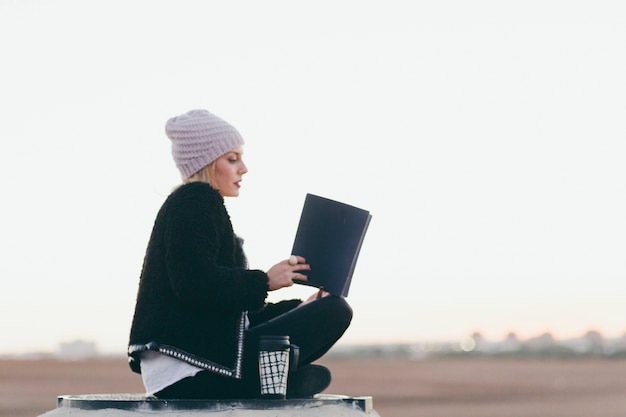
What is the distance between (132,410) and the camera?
152 inches

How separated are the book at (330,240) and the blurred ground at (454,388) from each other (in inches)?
585

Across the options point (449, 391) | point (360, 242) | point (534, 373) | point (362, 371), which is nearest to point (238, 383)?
point (360, 242)

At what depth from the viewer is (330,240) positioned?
407 centimetres

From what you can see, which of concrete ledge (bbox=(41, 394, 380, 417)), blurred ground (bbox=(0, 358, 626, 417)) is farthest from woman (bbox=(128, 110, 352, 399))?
blurred ground (bbox=(0, 358, 626, 417))

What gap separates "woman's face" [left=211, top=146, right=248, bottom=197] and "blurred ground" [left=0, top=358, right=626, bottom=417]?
48.6ft

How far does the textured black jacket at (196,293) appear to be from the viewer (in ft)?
12.7

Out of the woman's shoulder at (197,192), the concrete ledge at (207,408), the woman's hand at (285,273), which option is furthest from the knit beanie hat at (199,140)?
the concrete ledge at (207,408)

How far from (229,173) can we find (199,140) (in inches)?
7.1

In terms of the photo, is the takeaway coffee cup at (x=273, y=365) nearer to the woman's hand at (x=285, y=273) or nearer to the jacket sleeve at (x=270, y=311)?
the woman's hand at (x=285, y=273)

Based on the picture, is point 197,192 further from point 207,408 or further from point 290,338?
point 207,408

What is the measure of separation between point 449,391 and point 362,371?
12.6m

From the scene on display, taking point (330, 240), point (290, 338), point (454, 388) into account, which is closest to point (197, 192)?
point (330, 240)

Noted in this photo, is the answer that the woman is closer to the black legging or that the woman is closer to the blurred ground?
the black legging

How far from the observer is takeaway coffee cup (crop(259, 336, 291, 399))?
394cm
